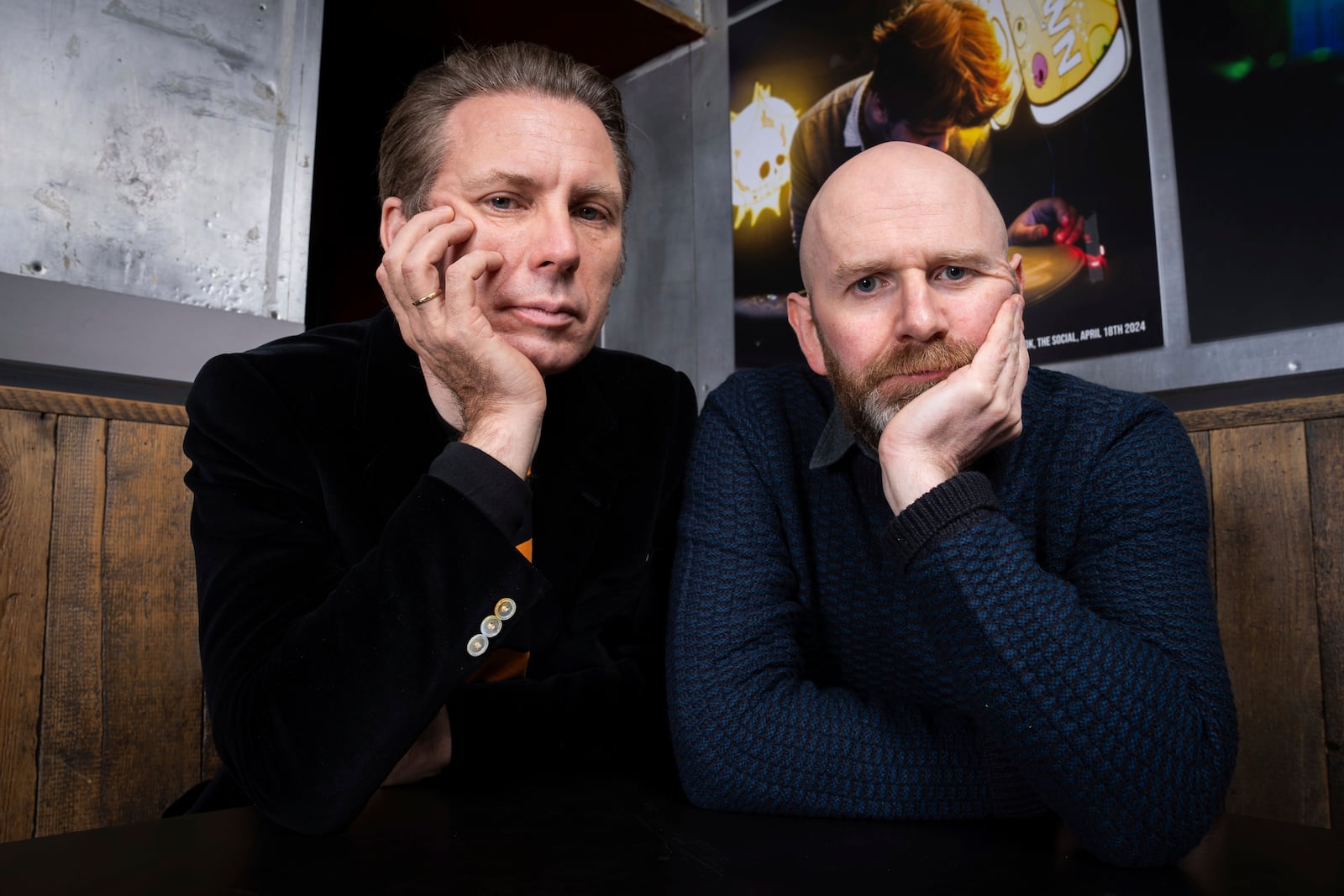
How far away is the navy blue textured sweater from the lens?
3.01 ft

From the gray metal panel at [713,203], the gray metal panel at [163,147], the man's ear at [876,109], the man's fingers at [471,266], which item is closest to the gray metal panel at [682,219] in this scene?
the gray metal panel at [713,203]

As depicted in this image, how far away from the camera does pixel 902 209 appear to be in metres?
1.28

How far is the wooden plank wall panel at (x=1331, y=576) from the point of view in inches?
63.2

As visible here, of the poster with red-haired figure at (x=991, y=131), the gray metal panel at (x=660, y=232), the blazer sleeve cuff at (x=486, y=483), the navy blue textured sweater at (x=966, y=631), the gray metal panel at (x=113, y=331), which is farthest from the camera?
the gray metal panel at (x=660, y=232)

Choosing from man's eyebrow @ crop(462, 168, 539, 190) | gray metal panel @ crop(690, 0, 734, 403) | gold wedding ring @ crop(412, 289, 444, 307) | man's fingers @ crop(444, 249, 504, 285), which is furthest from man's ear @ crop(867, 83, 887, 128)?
gold wedding ring @ crop(412, 289, 444, 307)

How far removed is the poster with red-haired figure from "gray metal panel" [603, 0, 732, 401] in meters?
0.10

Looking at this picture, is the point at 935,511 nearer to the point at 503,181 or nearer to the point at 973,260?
the point at 973,260

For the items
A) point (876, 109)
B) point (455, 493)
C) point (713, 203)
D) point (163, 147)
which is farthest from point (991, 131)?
point (163, 147)

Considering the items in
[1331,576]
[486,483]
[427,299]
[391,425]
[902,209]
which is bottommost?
[1331,576]

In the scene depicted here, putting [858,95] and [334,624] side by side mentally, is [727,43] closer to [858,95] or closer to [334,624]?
[858,95]

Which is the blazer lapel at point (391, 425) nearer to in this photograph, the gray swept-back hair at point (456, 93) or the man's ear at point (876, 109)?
the gray swept-back hair at point (456, 93)

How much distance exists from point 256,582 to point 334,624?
0.63 ft

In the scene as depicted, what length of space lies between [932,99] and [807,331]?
51.4 inches

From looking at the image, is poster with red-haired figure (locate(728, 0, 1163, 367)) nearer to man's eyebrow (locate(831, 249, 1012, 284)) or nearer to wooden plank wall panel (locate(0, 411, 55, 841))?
man's eyebrow (locate(831, 249, 1012, 284))
